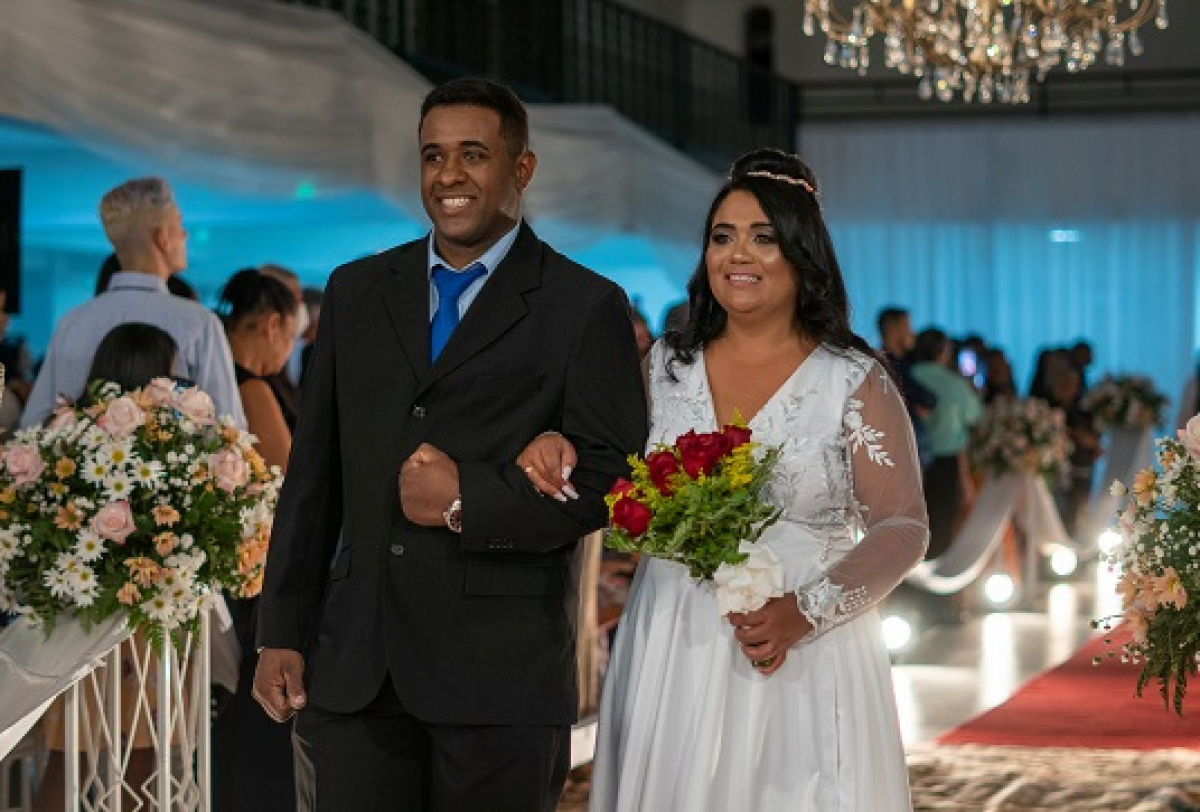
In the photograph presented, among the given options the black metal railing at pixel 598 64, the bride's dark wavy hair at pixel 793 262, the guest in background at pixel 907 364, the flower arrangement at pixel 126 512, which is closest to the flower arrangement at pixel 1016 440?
the guest in background at pixel 907 364

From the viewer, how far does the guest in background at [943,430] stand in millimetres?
12320

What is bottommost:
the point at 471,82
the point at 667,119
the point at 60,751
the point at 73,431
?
the point at 60,751

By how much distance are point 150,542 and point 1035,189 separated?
17677 mm

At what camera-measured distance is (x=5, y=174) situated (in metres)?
7.86

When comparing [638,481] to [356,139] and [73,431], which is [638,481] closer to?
[73,431]

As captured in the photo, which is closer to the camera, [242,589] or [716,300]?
[716,300]

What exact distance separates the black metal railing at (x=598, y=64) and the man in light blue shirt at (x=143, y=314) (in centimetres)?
522

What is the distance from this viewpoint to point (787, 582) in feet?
12.5

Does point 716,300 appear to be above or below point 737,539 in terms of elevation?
above

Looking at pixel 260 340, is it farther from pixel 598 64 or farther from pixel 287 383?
pixel 598 64

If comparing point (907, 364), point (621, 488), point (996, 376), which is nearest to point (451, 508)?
point (621, 488)

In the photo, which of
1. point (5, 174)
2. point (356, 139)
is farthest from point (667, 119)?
point (5, 174)

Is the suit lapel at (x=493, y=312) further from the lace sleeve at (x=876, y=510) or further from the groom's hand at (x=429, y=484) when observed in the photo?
the lace sleeve at (x=876, y=510)

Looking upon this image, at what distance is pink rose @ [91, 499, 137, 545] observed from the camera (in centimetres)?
470
